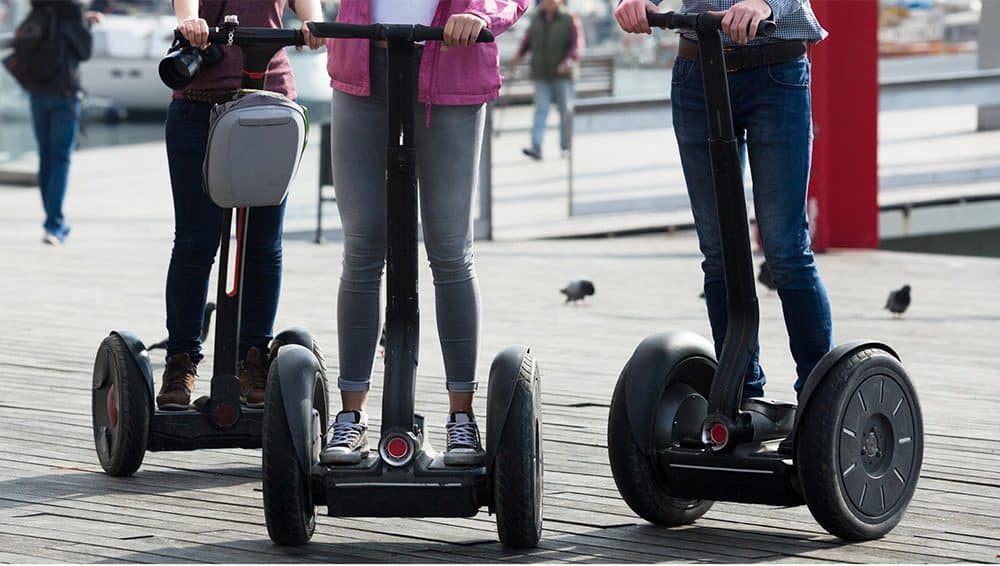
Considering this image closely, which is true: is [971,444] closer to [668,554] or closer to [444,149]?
[668,554]

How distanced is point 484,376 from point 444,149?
2.54 meters

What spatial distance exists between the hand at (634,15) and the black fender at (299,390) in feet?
3.36

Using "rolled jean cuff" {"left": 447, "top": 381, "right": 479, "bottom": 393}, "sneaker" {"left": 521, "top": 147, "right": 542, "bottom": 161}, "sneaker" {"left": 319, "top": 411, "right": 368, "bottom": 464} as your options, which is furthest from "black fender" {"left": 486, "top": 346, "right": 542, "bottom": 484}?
"sneaker" {"left": 521, "top": 147, "right": 542, "bottom": 161}

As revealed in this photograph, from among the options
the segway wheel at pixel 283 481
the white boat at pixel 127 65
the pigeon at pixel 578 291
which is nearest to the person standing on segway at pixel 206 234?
the segway wheel at pixel 283 481

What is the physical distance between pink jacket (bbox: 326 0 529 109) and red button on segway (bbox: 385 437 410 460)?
0.74 m

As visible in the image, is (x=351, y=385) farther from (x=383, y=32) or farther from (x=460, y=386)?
(x=383, y=32)

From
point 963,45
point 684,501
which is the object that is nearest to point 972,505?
point 684,501

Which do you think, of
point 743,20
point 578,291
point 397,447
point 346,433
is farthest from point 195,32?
point 578,291

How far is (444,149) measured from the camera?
3.93m

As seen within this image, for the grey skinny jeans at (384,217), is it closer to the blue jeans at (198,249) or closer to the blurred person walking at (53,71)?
the blue jeans at (198,249)

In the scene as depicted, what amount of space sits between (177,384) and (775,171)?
70.0 inches

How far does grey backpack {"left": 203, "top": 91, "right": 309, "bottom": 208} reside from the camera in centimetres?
419

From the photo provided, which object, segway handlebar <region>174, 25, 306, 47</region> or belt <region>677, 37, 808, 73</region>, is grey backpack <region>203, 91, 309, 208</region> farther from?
belt <region>677, 37, 808, 73</region>

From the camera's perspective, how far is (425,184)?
3.97 m
